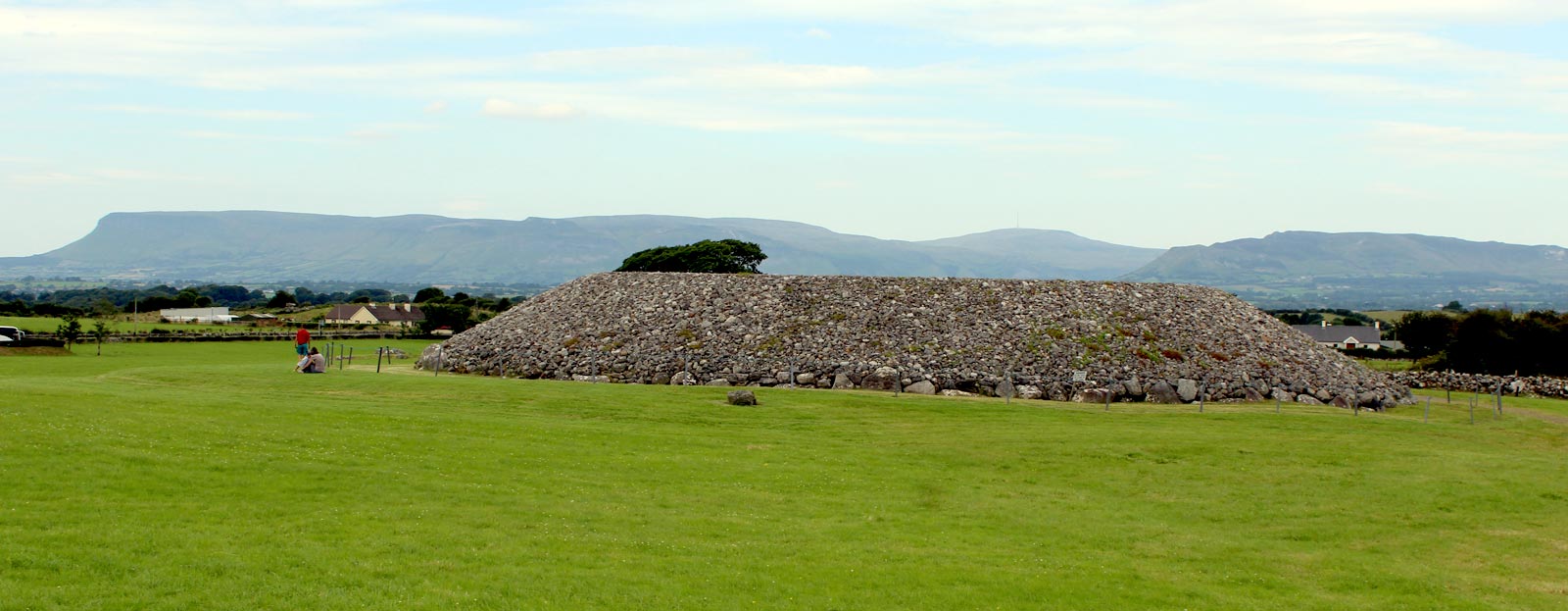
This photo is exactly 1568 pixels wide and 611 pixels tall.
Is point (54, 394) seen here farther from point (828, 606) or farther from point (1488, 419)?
point (1488, 419)

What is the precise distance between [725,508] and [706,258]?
69946mm

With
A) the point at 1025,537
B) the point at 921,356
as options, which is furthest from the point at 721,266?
the point at 1025,537

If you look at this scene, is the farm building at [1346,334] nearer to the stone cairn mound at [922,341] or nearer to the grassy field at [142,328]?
the stone cairn mound at [922,341]

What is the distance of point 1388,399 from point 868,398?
20.7 m

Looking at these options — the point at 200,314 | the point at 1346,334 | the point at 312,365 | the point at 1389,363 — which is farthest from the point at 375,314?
the point at 1389,363

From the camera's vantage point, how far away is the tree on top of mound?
8950 cm

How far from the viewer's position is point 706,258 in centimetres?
9044

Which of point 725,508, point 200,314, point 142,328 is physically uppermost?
→ point 725,508

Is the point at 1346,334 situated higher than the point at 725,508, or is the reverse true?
the point at 1346,334

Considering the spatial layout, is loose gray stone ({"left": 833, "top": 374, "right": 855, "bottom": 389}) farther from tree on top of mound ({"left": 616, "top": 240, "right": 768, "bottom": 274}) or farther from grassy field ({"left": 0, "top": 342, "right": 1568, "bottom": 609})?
tree on top of mound ({"left": 616, "top": 240, "right": 768, "bottom": 274})

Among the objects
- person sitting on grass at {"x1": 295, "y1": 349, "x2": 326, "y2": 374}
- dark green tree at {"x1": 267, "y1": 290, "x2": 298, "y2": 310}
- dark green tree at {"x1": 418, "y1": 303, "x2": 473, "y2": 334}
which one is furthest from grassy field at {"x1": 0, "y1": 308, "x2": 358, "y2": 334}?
dark green tree at {"x1": 267, "y1": 290, "x2": 298, "y2": 310}

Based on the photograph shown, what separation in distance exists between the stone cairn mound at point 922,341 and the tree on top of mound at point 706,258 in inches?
1408

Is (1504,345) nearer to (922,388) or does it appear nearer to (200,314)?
(922,388)

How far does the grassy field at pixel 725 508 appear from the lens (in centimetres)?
1547
